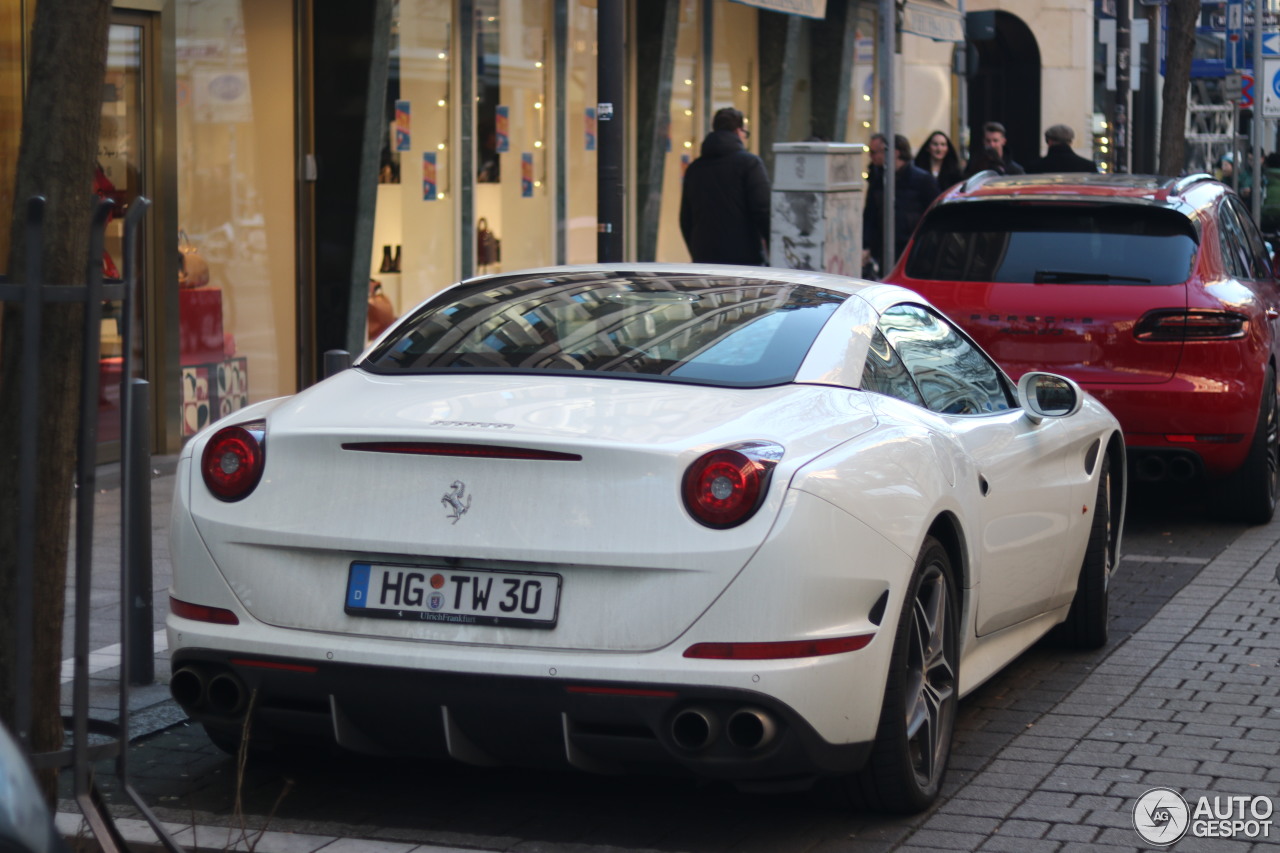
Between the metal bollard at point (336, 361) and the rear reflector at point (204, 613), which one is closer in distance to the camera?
Result: the rear reflector at point (204, 613)

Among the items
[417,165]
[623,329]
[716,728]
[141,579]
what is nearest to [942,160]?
[417,165]

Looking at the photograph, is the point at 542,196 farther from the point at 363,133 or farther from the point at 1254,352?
the point at 1254,352

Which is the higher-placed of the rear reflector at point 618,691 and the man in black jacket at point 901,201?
the man in black jacket at point 901,201

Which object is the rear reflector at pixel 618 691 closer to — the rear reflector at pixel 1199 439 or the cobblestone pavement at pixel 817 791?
the cobblestone pavement at pixel 817 791

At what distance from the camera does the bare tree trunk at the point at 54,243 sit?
13.4ft

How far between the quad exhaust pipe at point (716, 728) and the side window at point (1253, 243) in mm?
7020

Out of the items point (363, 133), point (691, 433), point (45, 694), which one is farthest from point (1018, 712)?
point (363, 133)

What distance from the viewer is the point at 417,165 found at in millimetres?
14953

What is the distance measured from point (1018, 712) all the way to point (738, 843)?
165 cm

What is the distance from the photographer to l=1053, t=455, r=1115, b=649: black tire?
6.74 m

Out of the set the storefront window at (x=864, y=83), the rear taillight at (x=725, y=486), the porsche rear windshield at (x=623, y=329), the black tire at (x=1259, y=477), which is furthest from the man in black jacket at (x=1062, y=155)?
the rear taillight at (x=725, y=486)

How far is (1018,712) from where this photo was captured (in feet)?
19.6

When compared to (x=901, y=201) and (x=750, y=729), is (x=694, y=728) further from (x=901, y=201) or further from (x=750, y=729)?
(x=901, y=201)

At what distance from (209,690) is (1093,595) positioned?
338cm
